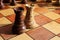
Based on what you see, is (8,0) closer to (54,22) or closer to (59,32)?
(54,22)

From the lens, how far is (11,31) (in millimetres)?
1137

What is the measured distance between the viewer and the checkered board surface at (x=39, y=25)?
3.50 feet

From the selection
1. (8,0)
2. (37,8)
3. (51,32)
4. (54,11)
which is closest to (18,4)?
(8,0)

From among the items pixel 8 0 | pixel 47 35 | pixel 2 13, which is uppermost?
pixel 8 0

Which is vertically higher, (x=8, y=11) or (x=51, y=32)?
(x=8, y=11)

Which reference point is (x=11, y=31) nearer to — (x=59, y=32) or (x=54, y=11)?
(x=59, y=32)

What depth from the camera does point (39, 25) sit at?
1250 mm

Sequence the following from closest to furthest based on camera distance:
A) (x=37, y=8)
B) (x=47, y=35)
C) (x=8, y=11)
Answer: (x=47, y=35)
(x=8, y=11)
(x=37, y=8)

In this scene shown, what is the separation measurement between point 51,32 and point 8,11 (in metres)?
0.66

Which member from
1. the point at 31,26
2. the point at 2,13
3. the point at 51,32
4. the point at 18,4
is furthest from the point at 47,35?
the point at 18,4

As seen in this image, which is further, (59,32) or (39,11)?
(39,11)

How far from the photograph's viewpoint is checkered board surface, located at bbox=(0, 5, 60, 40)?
107 centimetres

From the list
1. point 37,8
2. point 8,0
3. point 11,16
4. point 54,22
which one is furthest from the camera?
point 8,0

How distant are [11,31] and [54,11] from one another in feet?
2.30
